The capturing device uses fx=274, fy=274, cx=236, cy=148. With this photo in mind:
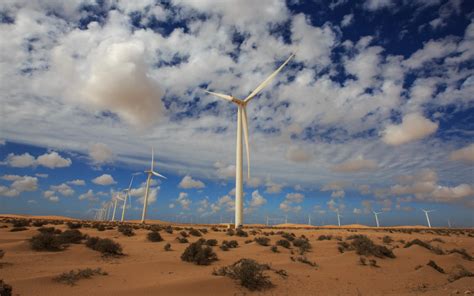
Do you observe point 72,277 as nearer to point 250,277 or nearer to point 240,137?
point 250,277

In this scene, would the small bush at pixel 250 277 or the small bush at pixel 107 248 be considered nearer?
the small bush at pixel 250 277

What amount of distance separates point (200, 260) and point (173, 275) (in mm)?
2936

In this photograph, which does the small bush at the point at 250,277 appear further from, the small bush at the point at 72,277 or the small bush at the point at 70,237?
the small bush at the point at 70,237

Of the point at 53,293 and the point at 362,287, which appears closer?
the point at 53,293

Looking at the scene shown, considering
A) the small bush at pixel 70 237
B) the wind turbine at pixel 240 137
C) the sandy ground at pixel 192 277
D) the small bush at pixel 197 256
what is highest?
the wind turbine at pixel 240 137

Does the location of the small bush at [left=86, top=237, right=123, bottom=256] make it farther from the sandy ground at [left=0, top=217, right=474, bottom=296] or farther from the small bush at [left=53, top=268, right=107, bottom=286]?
the small bush at [left=53, top=268, right=107, bottom=286]

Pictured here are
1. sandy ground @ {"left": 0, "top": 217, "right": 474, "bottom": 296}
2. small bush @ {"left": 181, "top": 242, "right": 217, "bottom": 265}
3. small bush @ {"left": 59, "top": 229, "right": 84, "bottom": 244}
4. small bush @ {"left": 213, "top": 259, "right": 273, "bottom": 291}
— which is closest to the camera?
sandy ground @ {"left": 0, "top": 217, "right": 474, "bottom": 296}

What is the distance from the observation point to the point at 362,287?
12.2 metres

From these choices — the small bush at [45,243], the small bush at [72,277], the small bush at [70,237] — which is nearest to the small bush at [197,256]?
the small bush at [72,277]

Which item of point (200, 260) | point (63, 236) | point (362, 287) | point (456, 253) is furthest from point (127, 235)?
point (456, 253)

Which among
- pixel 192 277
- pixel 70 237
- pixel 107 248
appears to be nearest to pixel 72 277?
pixel 192 277

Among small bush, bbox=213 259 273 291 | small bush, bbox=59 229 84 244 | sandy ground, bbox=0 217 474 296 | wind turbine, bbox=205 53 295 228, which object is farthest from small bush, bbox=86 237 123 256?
wind turbine, bbox=205 53 295 228

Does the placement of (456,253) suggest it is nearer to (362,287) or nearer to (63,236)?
(362,287)

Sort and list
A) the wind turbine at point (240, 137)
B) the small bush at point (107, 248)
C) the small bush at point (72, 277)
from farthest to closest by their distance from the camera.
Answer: the wind turbine at point (240, 137) → the small bush at point (107, 248) → the small bush at point (72, 277)
